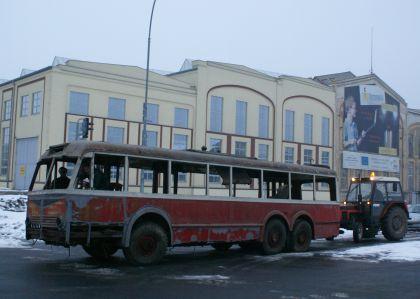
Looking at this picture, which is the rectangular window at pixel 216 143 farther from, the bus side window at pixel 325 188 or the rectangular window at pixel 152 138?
the bus side window at pixel 325 188

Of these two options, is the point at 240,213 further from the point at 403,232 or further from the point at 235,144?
the point at 235,144

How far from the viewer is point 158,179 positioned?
14.2 m

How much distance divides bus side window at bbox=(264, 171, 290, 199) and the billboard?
40.3 m

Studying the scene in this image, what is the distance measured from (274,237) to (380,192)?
757 centimetres

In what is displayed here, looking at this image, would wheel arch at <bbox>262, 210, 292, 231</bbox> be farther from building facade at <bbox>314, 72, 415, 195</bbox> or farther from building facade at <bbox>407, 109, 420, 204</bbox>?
building facade at <bbox>407, 109, 420, 204</bbox>

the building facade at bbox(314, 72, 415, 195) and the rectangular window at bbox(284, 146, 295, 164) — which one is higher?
the building facade at bbox(314, 72, 415, 195)

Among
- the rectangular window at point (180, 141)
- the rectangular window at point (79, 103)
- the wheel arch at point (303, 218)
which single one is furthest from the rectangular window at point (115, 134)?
the wheel arch at point (303, 218)

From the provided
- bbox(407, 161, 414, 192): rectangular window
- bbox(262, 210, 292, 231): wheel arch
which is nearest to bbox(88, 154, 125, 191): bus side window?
bbox(262, 210, 292, 231): wheel arch

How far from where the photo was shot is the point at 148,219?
536 inches

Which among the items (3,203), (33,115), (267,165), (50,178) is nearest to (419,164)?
(33,115)

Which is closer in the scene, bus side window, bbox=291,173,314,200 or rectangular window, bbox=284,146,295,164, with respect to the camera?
bus side window, bbox=291,173,314,200

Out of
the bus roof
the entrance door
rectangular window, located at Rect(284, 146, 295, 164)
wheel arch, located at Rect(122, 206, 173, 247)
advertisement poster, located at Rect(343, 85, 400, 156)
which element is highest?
advertisement poster, located at Rect(343, 85, 400, 156)

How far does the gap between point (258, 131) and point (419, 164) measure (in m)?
25.0

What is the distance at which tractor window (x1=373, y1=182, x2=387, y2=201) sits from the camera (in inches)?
884
